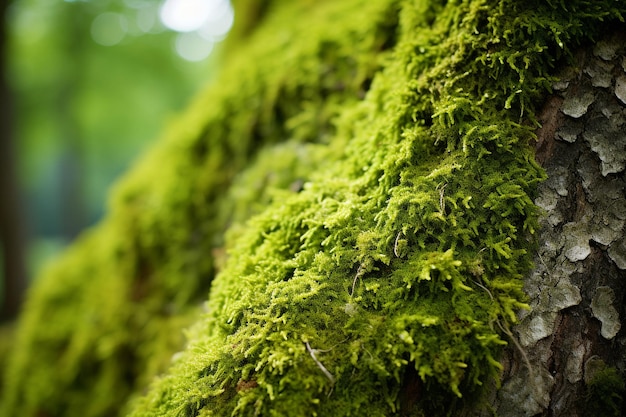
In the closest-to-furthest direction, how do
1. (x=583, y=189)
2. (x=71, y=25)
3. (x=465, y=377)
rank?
(x=465, y=377)
(x=583, y=189)
(x=71, y=25)

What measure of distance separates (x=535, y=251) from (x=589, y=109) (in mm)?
469

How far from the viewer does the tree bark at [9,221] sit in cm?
633

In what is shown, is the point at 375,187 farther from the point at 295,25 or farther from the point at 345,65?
the point at 295,25

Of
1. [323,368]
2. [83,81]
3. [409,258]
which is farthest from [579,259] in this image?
[83,81]

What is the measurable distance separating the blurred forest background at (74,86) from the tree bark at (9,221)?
0.01 metres

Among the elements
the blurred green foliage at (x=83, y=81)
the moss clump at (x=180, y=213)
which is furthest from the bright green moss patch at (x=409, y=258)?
the blurred green foliage at (x=83, y=81)

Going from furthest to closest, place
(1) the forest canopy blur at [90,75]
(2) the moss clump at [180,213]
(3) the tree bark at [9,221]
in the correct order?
(1) the forest canopy blur at [90,75]
(3) the tree bark at [9,221]
(2) the moss clump at [180,213]

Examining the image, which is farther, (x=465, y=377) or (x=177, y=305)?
(x=177, y=305)

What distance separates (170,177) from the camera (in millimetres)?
2652

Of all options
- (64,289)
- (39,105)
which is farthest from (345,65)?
(39,105)

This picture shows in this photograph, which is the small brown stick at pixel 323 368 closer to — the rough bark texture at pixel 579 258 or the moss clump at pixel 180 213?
the rough bark texture at pixel 579 258

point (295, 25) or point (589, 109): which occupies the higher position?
point (295, 25)

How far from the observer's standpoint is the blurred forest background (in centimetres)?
651

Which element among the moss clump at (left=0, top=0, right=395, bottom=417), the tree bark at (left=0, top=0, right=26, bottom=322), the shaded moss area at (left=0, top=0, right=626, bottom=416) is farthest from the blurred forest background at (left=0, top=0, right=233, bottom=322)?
the shaded moss area at (left=0, top=0, right=626, bottom=416)
